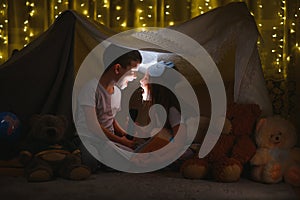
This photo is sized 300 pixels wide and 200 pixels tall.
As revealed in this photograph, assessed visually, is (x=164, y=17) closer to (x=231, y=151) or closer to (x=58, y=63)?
(x=58, y=63)

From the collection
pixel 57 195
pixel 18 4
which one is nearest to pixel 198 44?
pixel 57 195

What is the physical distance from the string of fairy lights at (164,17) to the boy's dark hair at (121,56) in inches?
40.1

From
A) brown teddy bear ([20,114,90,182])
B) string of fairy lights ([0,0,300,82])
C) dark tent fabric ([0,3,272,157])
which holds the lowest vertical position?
brown teddy bear ([20,114,90,182])

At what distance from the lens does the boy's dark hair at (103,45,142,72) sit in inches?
94.3

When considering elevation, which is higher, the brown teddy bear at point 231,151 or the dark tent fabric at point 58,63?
the dark tent fabric at point 58,63

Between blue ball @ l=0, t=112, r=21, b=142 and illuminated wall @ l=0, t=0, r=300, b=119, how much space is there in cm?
122

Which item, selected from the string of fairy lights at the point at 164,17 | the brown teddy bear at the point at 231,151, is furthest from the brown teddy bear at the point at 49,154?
the string of fairy lights at the point at 164,17

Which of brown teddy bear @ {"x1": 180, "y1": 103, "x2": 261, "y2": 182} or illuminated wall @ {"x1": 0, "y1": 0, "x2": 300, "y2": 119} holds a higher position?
illuminated wall @ {"x1": 0, "y1": 0, "x2": 300, "y2": 119}

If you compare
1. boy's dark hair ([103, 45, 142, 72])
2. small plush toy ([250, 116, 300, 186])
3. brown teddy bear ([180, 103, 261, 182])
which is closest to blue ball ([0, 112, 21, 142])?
boy's dark hair ([103, 45, 142, 72])

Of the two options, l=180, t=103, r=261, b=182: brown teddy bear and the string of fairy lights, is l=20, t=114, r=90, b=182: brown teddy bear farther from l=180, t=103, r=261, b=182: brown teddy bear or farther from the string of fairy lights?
the string of fairy lights

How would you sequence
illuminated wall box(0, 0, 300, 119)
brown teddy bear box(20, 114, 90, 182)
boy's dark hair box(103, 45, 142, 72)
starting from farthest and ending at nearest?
illuminated wall box(0, 0, 300, 119)
boy's dark hair box(103, 45, 142, 72)
brown teddy bear box(20, 114, 90, 182)

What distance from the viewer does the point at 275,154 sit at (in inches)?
85.0

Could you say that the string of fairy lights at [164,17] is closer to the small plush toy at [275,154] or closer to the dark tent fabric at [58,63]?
the dark tent fabric at [58,63]

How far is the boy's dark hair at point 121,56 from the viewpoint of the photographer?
2396 millimetres
